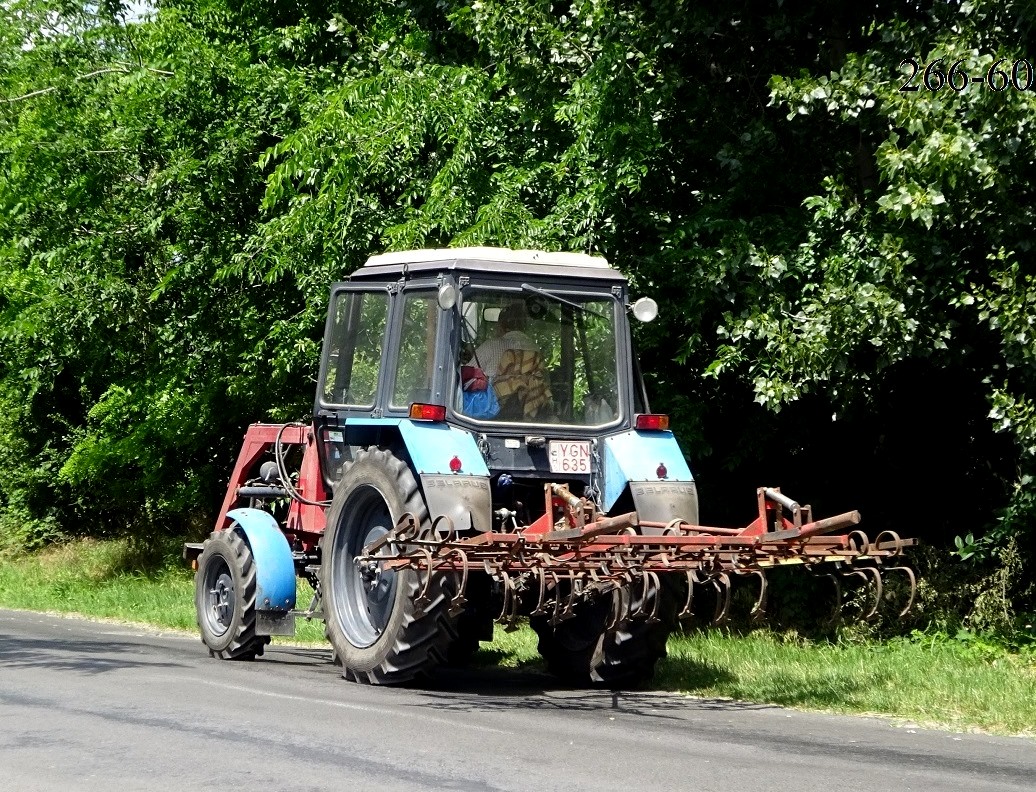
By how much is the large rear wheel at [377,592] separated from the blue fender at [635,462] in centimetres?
146

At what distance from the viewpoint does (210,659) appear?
12.5 m

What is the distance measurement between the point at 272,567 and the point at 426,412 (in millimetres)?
2462

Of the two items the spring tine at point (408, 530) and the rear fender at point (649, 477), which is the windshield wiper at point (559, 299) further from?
the spring tine at point (408, 530)

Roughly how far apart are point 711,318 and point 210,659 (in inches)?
215

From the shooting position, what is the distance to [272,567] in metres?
12.1

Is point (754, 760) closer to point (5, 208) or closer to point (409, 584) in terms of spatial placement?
point (409, 584)

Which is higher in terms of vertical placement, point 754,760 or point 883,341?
point 883,341

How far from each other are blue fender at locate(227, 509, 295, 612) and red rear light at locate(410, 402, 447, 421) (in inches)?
93.0

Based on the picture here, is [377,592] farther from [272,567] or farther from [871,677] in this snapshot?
[871,677]

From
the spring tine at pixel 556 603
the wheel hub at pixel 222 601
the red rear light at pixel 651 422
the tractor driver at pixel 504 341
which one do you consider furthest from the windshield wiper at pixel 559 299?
the wheel hub at pixel 222 601

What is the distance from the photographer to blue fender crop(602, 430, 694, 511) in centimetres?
1058

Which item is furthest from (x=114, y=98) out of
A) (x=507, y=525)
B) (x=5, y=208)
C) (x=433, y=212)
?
(x=507, y=525)

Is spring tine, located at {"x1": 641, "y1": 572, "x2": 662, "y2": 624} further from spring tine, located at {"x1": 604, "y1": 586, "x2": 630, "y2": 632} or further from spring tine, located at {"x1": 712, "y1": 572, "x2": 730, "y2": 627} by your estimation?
spring tine, located at {"x1": 712, "y1": 572, "x2": 730, "y2": 627}

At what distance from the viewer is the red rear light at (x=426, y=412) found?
34.0 ft
